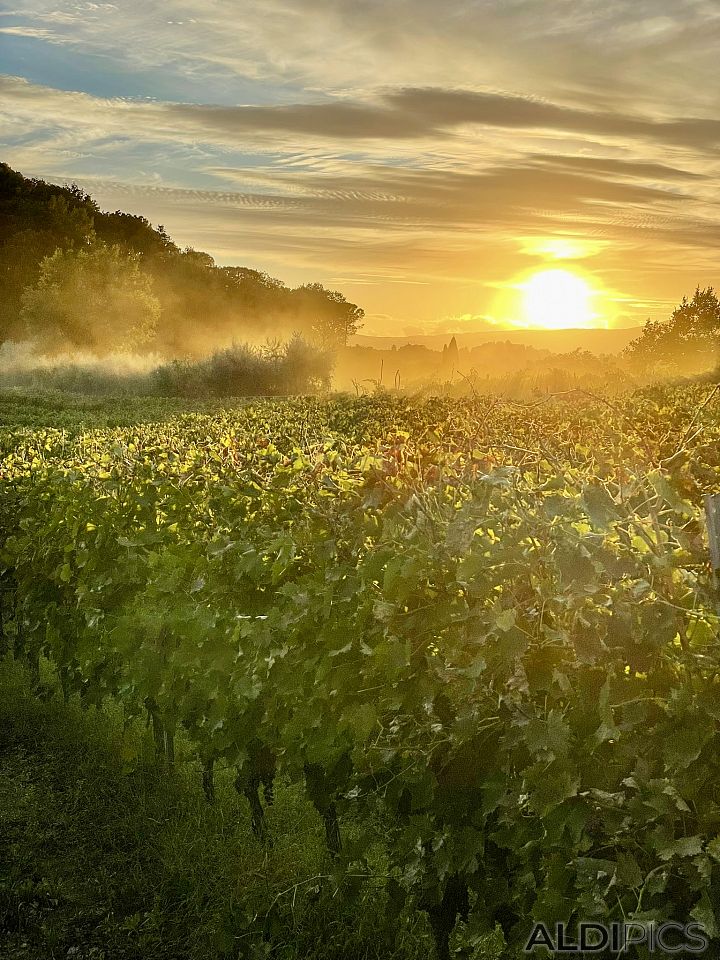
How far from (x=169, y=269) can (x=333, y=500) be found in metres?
74.1

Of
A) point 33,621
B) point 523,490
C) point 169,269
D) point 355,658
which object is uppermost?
point 169,269

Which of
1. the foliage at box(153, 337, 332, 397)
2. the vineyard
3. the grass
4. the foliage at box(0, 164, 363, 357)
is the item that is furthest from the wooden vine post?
the foliage at box(0, 164, 363, 357)

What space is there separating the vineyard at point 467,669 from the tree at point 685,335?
5920 centimetres

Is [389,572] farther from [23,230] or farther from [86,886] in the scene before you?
[23,230]

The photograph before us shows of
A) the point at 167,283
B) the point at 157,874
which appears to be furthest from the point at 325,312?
the point at 157,874

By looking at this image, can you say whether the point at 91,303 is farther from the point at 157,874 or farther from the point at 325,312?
the point at 157,874

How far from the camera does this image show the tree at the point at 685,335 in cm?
6375

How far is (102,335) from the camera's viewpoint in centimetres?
6469

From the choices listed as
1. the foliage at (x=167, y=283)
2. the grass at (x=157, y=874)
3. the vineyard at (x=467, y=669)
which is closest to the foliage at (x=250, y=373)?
the foliage at (x=167, y=283)

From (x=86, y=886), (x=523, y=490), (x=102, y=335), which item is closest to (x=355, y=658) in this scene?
(x=523, y=490)

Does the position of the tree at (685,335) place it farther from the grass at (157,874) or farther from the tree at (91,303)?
the grass at (157,874)

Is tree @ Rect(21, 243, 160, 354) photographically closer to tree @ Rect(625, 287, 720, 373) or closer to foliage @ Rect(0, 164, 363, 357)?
foliage @ Rect(0, 164, 363, 357)

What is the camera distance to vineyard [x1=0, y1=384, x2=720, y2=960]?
330 centimetres

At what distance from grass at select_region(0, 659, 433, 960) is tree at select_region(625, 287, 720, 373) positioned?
192 feet
